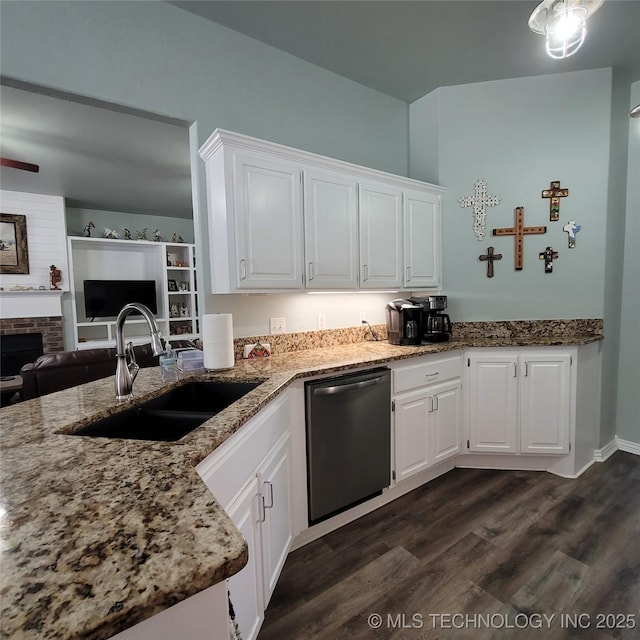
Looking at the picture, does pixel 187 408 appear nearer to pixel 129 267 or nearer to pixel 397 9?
pixel 397 9

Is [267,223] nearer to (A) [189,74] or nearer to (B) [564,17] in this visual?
(A) [189,74]

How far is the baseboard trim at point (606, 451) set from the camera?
2.75 m

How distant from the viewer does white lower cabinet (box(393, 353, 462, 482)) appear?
7.27 feet

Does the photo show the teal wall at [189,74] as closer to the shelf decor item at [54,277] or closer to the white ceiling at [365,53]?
the white ceiling at [365,53]

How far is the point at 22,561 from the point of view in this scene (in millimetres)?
477

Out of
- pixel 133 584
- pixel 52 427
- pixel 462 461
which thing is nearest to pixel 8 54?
pixel 52 427

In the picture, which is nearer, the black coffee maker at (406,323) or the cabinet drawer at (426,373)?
the cabinet drawer at (426,373)

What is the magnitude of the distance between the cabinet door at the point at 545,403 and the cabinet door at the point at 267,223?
182 cm

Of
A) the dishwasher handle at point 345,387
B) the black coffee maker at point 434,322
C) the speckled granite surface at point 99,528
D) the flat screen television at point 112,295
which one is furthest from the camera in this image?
the flat screen television at point 112,295

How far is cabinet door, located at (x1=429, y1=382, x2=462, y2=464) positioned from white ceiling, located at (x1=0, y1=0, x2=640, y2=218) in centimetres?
234

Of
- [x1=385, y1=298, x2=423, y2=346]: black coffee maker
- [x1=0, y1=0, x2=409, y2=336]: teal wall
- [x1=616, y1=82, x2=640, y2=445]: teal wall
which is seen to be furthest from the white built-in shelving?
[x1=616, y1=82, x2=640, y2=445]: teal wall

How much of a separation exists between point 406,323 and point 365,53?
1.91m

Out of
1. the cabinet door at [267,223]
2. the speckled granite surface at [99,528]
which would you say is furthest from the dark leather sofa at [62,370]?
the speckled granite surface at [99,528]

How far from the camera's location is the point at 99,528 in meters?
0.56
